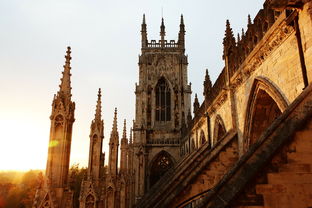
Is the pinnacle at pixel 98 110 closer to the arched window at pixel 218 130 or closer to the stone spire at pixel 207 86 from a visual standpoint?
the arched window at pixel 218 130

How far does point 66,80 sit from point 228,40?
7.09 meters

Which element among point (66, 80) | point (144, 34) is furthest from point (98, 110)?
point (144, 34)

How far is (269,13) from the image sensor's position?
292 inches

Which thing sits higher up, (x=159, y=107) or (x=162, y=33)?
(x=162, y=33)

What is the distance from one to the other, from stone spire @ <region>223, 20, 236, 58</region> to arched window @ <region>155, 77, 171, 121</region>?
2165cm

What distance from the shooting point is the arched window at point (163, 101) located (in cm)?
3269

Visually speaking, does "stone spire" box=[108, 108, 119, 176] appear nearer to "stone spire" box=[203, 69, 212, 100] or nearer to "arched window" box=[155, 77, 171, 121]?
"stone spire" box=[203, 69, 212, 100]

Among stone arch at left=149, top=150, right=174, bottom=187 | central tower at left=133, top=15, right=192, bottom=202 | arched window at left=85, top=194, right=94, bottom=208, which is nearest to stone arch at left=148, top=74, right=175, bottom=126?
central tower at left=133, top=15, right=192, bottom=202

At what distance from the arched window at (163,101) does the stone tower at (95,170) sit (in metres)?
21.1

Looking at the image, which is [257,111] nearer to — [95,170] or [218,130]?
[218,130]

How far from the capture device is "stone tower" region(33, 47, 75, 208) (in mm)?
A: 5675

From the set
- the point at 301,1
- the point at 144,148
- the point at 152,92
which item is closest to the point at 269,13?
the point at 301,1

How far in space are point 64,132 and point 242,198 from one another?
13.6 feet

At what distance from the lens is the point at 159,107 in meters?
32.9
